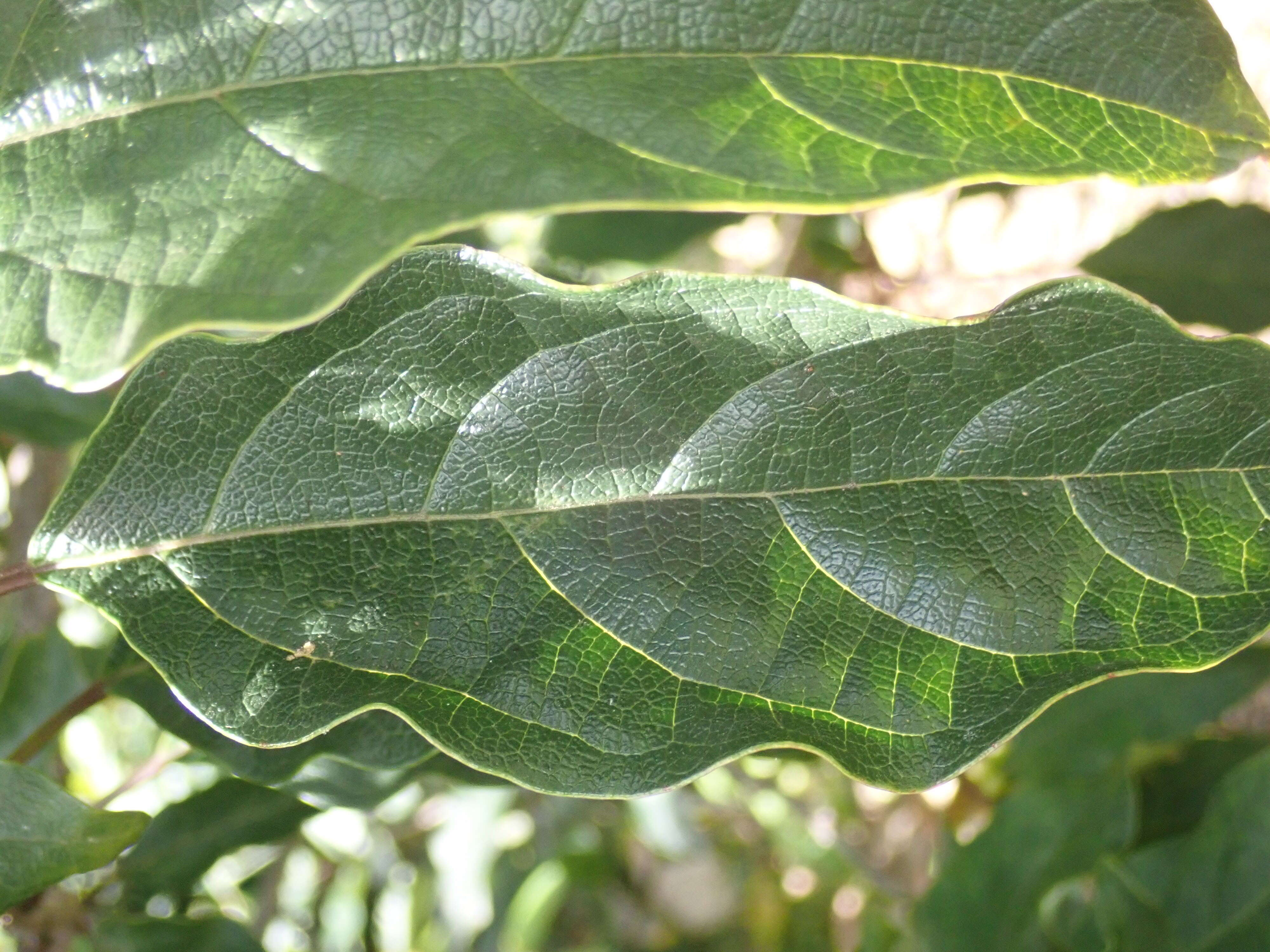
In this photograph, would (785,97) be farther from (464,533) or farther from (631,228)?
(631,228)

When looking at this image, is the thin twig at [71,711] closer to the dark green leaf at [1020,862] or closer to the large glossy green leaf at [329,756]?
the large glossy green leaf at [329,756]

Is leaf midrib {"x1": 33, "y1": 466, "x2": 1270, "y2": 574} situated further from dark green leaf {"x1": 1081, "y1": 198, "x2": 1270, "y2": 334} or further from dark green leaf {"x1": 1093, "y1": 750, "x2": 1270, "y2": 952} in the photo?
dark green leaf {"x1": 1081, "y1": 198, "x2": 1270, "y2": 334}

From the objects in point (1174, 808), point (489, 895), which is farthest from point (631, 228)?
point (489, 895)

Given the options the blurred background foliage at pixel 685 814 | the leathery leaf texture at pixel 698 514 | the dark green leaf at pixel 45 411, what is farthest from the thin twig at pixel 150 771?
the leathery leaf texture at pixel 698 514

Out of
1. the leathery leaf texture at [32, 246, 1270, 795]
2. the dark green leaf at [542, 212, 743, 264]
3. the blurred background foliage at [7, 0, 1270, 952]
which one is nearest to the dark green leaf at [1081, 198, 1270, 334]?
the blurred background foliage at [7, 0, 1270, 952]

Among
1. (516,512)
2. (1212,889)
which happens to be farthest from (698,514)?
(1212,889)

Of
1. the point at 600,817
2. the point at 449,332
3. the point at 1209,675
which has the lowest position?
the point at 600,817
